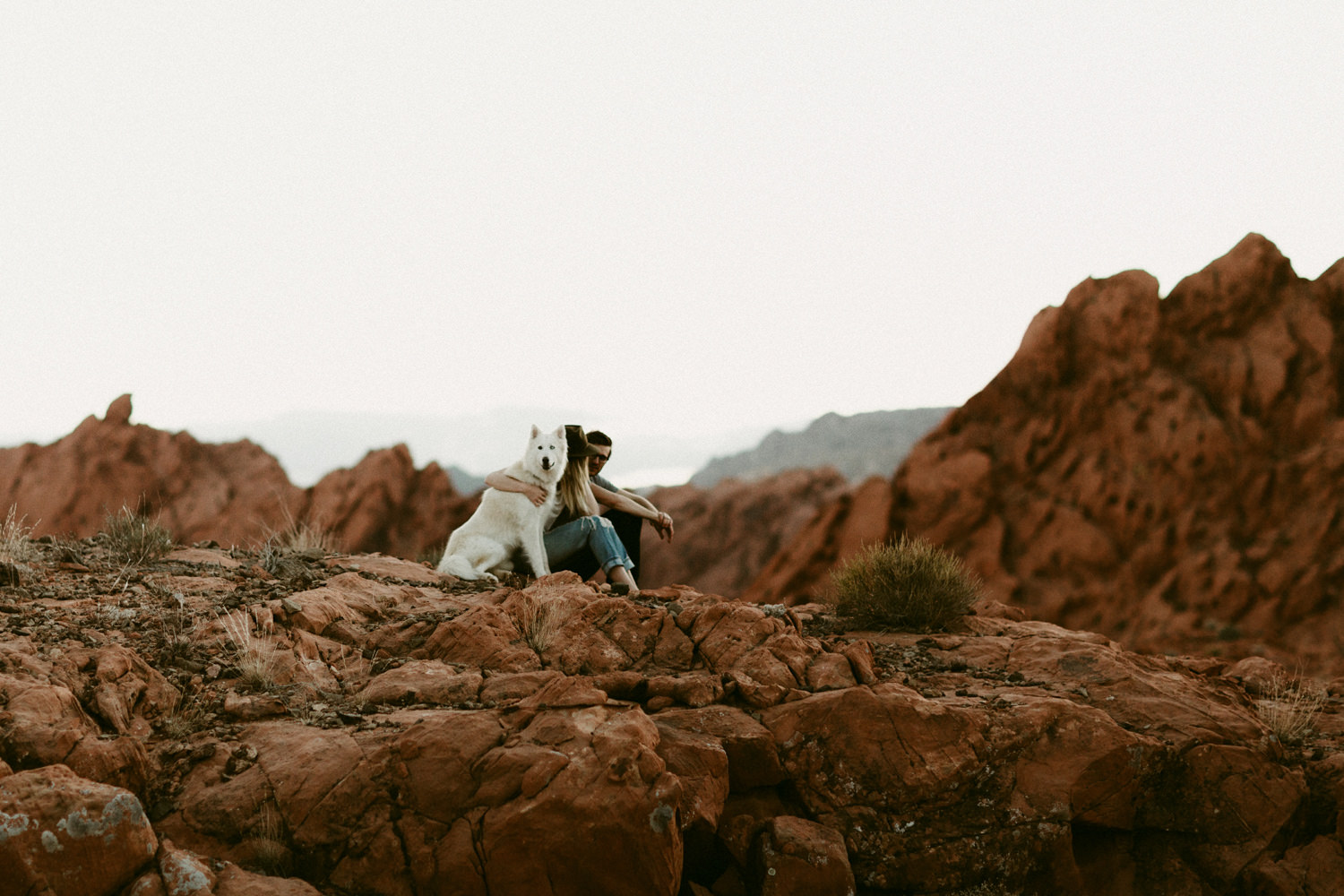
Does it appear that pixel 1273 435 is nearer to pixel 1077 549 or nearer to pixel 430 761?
pixel 1077 549

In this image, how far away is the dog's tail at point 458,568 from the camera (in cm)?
830

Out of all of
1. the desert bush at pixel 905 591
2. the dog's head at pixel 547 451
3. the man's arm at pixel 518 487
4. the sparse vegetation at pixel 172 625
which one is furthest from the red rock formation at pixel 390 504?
the sparse vegetation at pixel 172 625

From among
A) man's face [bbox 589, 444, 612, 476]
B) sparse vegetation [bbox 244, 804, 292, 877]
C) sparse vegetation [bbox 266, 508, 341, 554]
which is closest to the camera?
sparse vegetation [bbox 244, 804, 292, 877]

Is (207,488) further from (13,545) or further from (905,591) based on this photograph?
(905,591)

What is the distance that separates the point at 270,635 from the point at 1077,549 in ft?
65.2

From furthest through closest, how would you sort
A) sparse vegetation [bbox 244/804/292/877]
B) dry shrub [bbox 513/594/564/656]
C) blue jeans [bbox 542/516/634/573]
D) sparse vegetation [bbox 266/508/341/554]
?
sparse vegetation [bbox 266/508/341/554]
blue jeans [bbox 542/516/634/573]
dry shrub [bbox 513/594/564/656]
sparse vegetation [bbox 244/804/292/877]

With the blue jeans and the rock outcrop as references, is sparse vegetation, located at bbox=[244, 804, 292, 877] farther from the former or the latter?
the blue jeans

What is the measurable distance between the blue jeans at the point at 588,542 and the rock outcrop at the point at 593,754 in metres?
0.64

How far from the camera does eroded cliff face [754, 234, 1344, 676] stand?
1969cm

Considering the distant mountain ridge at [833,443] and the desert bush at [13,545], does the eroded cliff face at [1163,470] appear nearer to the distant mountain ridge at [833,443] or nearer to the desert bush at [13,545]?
the desert bush at [13,545]

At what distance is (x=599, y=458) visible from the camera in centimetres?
902

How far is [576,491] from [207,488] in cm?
3275

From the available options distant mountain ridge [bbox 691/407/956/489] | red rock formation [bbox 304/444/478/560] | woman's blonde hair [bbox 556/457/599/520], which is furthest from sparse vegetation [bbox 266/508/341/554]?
distant mountain ridge [bbox 691/407/956/489]

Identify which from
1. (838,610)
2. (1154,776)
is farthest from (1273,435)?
(1154,776)
